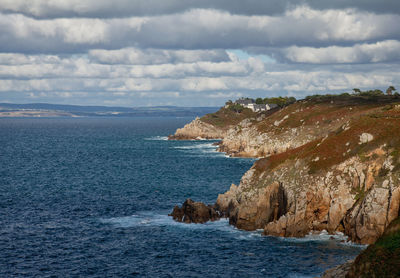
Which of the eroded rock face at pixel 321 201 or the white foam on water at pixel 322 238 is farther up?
the eroded rock face at pixel 321 201

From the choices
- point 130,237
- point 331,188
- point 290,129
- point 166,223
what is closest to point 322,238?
point 331,188

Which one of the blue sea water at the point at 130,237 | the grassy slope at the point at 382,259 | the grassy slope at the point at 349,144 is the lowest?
the blue sea water at the point at 130,237

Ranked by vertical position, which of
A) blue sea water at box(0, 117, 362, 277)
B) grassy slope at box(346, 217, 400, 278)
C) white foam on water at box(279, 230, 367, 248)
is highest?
grassy slope at box(346, 217, 400, 278)

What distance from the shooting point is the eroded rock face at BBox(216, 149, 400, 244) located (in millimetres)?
55906

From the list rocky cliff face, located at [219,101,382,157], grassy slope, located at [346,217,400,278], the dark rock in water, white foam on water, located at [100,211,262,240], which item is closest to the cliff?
white foam on water, located at [100,211,262,240]

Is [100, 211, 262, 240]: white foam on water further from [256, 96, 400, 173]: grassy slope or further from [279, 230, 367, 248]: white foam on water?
[256, 96, 400, 173]: grassy slope

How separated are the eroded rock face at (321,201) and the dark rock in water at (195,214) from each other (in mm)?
2440

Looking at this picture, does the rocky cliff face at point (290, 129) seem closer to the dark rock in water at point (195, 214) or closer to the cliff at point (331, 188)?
the cliff at point (331, 188)

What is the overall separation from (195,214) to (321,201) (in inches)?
695

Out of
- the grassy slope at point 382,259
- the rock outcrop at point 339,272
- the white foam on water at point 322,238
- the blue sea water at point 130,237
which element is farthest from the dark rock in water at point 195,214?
the grassy slope at point 382,259

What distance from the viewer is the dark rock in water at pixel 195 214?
A: 6856 cm

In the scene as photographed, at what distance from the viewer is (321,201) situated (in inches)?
2480

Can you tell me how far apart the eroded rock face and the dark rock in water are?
8.01 feet

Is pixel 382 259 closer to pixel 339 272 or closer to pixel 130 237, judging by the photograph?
pixel 339 272
